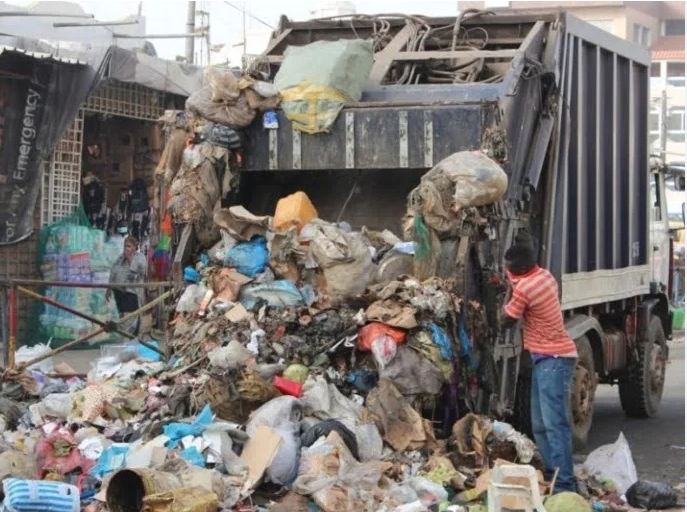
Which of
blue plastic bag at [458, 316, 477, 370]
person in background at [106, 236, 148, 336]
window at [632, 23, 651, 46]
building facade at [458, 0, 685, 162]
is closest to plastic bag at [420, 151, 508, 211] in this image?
blue plastic bag at [458, 316, 477, 370]

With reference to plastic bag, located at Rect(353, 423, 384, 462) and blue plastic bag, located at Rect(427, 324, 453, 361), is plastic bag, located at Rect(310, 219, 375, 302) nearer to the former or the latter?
blue plastic bag, located at Rect(427, 324, 453, 361)

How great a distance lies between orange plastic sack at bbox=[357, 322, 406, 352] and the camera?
7504 millimetres

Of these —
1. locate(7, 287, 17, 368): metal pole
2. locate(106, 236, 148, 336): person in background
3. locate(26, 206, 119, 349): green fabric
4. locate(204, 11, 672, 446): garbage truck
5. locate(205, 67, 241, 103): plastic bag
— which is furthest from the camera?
locate(106, 236, 148, 336): person in background

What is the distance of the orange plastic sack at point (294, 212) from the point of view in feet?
27.2

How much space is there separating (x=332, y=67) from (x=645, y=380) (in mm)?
4488

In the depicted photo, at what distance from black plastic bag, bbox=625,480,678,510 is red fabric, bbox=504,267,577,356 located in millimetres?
825

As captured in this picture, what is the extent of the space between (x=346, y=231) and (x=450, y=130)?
89cm

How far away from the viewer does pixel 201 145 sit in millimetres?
8602

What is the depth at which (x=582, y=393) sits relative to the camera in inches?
375

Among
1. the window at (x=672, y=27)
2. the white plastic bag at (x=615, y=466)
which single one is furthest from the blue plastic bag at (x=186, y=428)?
the window at (x=672, y=27)

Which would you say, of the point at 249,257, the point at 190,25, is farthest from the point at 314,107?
the point at 190,25

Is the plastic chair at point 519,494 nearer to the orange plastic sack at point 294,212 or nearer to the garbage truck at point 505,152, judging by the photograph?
the garbage truck at point 505,152

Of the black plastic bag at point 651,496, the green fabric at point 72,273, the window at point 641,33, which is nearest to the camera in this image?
the black plastic bag at point 651,496

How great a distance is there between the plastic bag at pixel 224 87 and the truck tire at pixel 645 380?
468 centimetres
